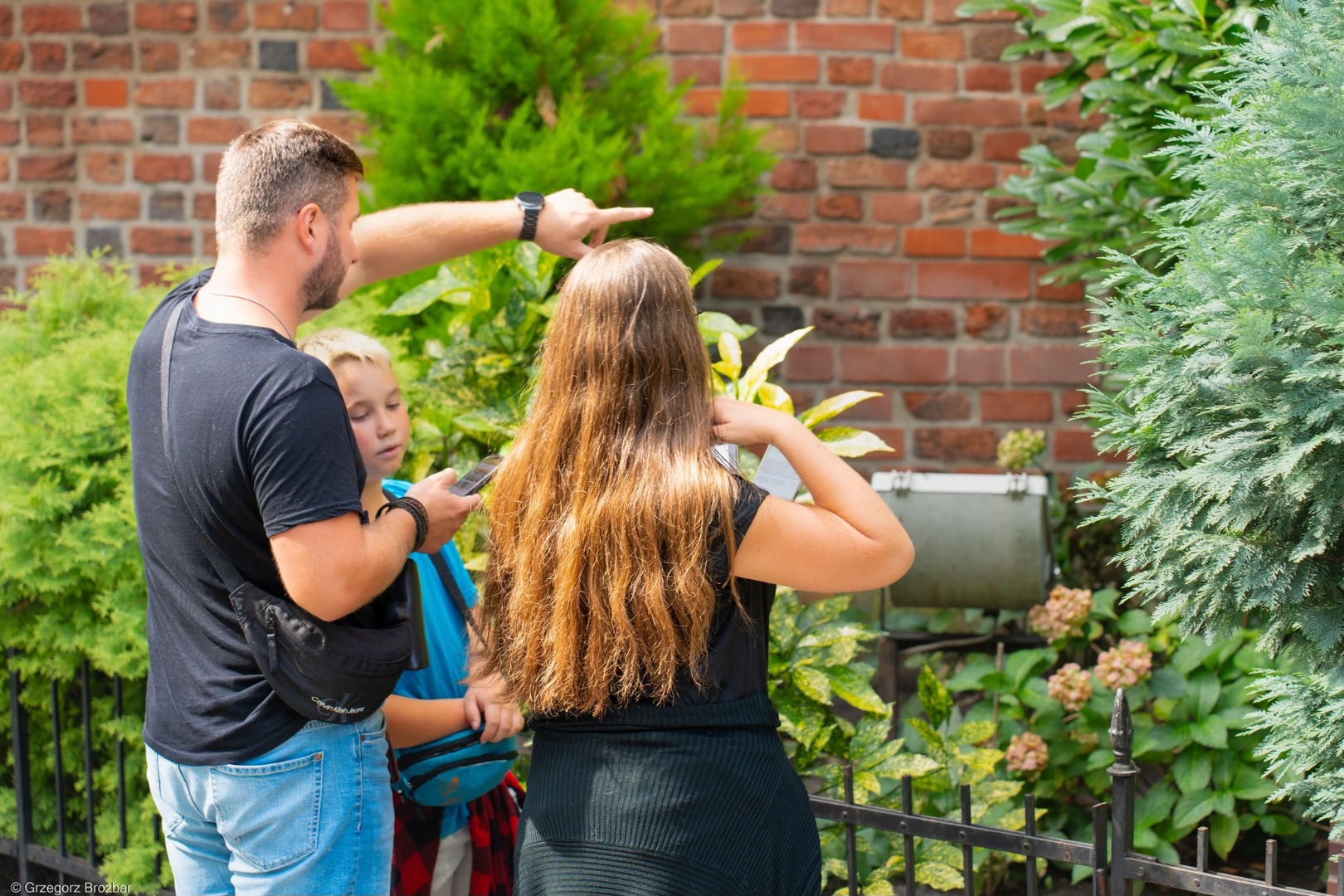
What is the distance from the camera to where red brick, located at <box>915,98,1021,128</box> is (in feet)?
12.3

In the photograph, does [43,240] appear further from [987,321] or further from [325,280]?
[987,321]

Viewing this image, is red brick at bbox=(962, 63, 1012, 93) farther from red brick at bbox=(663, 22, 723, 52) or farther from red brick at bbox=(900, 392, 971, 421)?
red brick at bbox=(900, 392, 971, 421)

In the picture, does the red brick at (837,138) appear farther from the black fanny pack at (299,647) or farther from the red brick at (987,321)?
the black fanny pack at (299,647)

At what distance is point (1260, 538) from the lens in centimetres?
163

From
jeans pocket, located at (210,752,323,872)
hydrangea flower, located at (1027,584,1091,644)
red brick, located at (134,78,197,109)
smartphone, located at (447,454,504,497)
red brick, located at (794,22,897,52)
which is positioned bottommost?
hydrangea flower, located at (1027,584,1091,644)

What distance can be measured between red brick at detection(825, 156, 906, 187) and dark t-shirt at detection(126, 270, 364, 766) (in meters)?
2.51

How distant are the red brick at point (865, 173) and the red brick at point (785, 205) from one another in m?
0.10

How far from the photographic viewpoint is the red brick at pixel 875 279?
3.83 m

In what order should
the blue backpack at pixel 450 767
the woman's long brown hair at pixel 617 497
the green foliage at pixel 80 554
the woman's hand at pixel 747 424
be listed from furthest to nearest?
the green foliage at pixel 80 554
the blue backpack at pixel 450 767
the woman's hand at pixel 747 424
the woman's long brown hair at pixel 617 497

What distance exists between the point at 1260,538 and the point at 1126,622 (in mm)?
1462

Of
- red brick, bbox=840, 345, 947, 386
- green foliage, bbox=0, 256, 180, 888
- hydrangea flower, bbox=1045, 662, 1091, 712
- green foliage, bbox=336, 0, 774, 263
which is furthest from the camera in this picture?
red brick, bbox=840, 345, 947, 386

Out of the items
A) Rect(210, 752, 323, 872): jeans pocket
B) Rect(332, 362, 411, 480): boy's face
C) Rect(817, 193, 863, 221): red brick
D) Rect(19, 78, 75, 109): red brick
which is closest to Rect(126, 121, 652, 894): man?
Rect(210, 752, 323, 872): jeans pocket

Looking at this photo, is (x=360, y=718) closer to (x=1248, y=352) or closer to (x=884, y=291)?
(x=1248, y=352)

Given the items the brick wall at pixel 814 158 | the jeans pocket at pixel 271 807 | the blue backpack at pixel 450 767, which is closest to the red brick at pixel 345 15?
the brick wall at pixel 814 158
